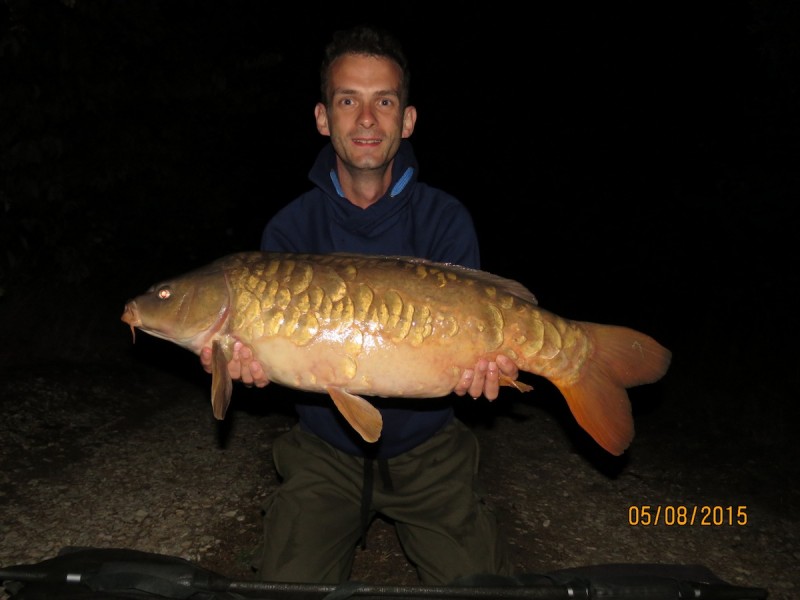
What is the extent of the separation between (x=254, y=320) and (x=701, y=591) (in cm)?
134

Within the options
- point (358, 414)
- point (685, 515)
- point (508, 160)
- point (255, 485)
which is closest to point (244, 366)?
point (358, 414)

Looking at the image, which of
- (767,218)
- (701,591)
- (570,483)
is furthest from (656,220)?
(701,591)

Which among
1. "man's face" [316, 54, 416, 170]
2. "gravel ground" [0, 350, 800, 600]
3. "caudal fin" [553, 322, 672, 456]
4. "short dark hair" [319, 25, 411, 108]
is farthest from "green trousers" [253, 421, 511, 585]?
"short dark hair" [319, 25, 411, 108]

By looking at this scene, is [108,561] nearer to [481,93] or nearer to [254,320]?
[254,320]

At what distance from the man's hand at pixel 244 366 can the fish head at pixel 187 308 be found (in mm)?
75

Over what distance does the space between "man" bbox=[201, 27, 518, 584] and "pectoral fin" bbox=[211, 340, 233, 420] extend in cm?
6

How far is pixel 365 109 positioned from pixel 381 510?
135cm

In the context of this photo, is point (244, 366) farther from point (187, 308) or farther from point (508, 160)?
point (508, 160)

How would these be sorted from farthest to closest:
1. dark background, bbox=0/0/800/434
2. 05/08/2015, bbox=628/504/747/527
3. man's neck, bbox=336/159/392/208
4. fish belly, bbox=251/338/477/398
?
dark background, bbox=0/0/800/434
05/08/2015, bbox=628/504/747/527
man's neck, bbox=336/159/392/208
fish belly, bbox=251/338/477/398

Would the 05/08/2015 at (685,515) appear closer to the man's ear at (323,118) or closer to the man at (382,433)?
the man at (382,433)

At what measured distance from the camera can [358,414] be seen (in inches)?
72.9

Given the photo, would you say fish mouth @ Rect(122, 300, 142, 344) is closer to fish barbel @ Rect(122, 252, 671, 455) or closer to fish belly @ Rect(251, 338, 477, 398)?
fish barbel @ Rect(122, 252, 671, 455)

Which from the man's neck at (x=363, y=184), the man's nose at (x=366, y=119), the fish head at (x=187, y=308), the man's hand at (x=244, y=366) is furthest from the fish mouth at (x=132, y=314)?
the man's nose at (x=366, y=119)

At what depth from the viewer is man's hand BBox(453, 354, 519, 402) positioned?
6.26 ft
